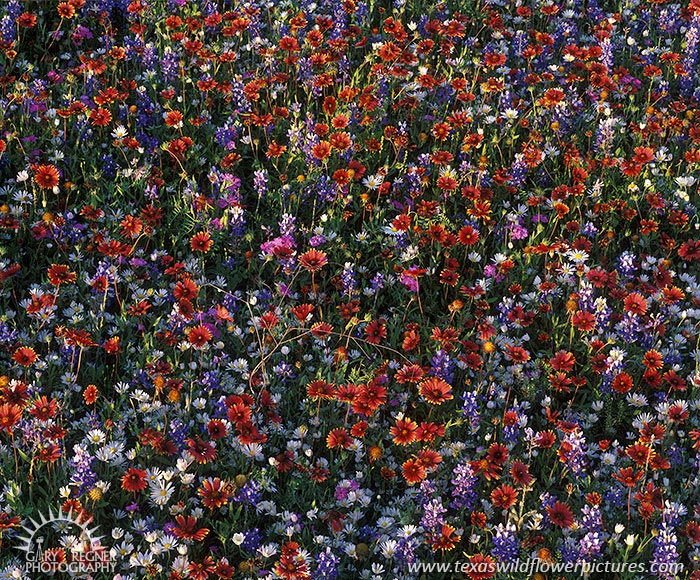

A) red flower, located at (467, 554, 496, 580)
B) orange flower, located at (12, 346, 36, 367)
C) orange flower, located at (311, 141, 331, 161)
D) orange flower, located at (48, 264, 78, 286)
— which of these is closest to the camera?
red flower, located at (467, 554, 496, 580)

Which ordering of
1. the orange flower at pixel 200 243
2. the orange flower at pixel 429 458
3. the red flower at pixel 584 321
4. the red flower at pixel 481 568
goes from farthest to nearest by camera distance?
the orange flower at pixel 200 243 → the red flower at pixel 584 321 → the orange flower at pixel 429 458 → the red flower at pixel 481 568

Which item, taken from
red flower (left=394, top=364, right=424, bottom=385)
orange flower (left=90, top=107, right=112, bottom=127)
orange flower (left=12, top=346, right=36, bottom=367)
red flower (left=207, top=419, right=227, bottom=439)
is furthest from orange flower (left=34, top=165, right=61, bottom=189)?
red flower (left=394, top=364, right=424, bottom=385)

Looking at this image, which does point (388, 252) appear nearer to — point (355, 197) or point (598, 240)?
point (355, 197)

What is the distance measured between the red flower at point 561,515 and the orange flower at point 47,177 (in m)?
3.09

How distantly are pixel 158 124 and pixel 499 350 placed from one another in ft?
8.63

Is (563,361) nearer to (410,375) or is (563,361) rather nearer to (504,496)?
(410,375)

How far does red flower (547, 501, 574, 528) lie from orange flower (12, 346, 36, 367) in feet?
7.72

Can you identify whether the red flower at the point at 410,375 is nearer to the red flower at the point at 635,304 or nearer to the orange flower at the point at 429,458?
the orange flower at the point at 429,458

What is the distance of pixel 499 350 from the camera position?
4477 mm

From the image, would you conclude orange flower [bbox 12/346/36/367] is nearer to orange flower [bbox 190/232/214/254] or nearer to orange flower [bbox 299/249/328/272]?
orange flower [bbox 190/232/214/254]

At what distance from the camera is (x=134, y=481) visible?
3533mm

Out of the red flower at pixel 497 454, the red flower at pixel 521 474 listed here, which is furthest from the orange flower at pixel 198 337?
the red flower at pixel 521 474

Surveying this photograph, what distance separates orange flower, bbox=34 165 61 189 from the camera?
4.71 m

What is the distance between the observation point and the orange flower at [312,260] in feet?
Answer: 14.3
